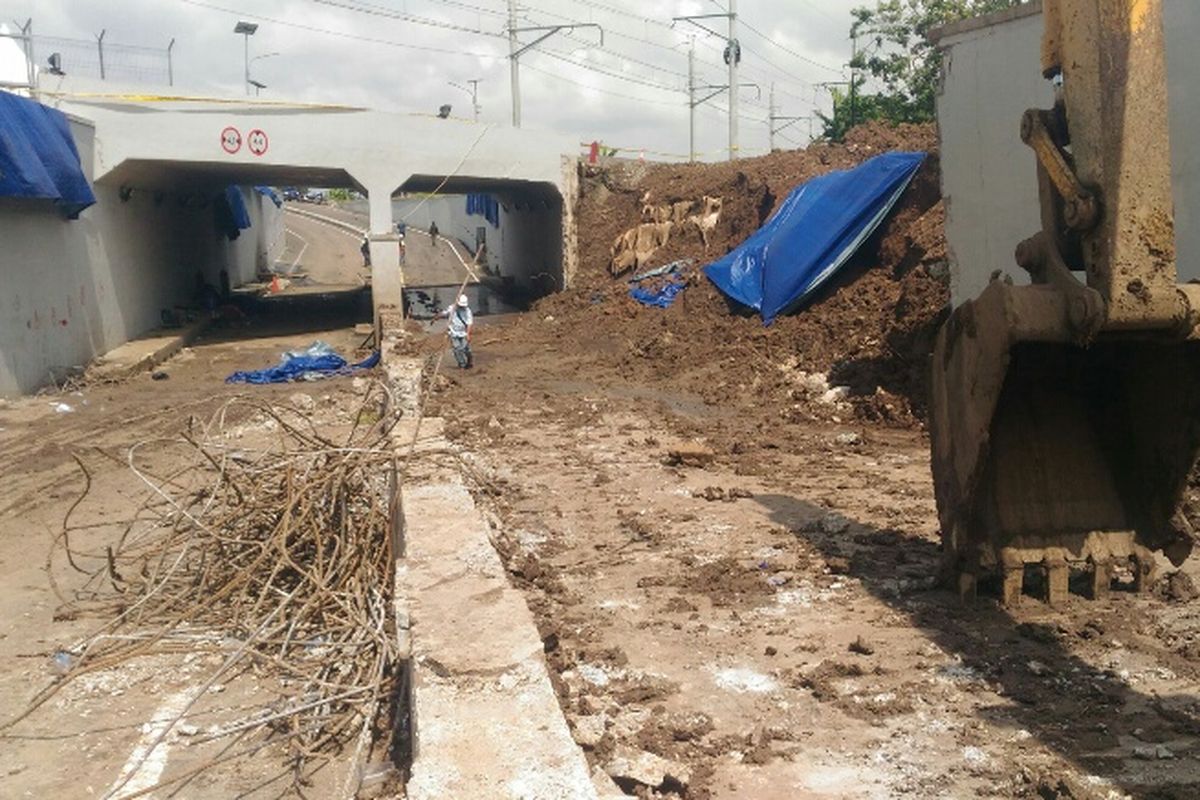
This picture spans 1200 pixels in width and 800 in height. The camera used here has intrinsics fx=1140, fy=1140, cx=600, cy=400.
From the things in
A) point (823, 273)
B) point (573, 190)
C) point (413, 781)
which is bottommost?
point (413, 781)

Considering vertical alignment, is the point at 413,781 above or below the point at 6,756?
above

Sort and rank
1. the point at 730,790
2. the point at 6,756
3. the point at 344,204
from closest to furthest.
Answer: the point at 730,790
the point at 6,756
the point at 344,204

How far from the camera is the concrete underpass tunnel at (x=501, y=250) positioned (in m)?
27.3

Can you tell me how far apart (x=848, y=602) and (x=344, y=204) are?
8190 cm

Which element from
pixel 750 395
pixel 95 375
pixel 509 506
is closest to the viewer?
pixel 509 506

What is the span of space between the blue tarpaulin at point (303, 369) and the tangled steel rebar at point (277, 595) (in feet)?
32.9

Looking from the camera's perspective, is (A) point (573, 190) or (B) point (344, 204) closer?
(A) point (573, 190)

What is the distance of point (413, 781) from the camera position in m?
3.56

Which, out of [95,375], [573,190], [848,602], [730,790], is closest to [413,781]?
Result: [730,790]

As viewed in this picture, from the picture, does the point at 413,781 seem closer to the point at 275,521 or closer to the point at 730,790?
the point at 730,790

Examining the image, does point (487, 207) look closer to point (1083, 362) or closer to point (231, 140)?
point (231, 140)

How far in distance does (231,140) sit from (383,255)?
362 cm

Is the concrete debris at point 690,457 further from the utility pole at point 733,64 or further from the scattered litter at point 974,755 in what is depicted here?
the utility pole at point 733,64

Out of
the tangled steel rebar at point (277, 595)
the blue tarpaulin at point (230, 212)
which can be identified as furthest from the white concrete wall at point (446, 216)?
the tangled steel rebar at point (277, 595)
